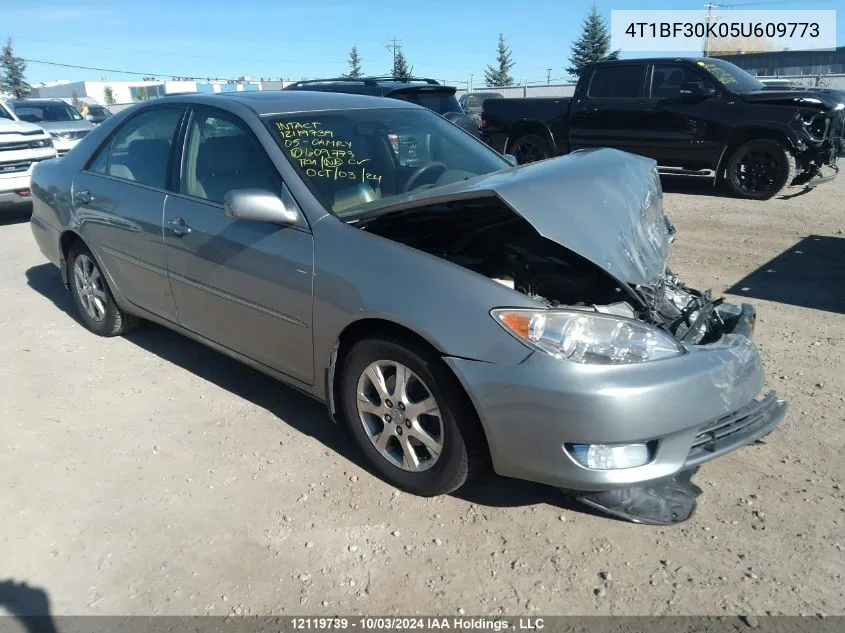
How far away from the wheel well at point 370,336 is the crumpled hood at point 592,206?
555 millimetres

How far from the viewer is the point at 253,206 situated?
3.05 m

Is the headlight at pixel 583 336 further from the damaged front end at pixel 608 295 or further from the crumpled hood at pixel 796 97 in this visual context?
the crumpled hood at pixel 796 97

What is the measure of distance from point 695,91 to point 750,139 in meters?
1.14

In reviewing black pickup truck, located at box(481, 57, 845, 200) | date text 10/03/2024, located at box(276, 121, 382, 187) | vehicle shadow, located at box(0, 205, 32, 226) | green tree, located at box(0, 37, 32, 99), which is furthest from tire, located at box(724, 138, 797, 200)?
green tree, located at box(0, 37, 32, 99)

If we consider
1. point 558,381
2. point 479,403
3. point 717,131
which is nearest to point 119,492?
point 479,403

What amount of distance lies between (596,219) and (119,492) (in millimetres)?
2502

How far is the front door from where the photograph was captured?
10.5ft

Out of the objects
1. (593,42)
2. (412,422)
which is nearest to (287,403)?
(412,422)

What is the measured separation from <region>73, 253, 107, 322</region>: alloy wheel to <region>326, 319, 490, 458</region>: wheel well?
2.40 meters

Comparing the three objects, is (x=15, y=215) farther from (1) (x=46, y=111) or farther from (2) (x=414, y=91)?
(2) (x=414, y=91)

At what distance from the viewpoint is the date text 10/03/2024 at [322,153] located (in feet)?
11.2

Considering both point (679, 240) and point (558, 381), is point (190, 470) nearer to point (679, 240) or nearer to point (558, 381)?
point (558, 381)

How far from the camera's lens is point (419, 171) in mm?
3840

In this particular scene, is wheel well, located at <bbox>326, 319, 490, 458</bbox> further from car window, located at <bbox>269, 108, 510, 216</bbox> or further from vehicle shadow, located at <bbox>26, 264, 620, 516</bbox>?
car window, located at <bbox>269, 108, 510, 216</bbox>
